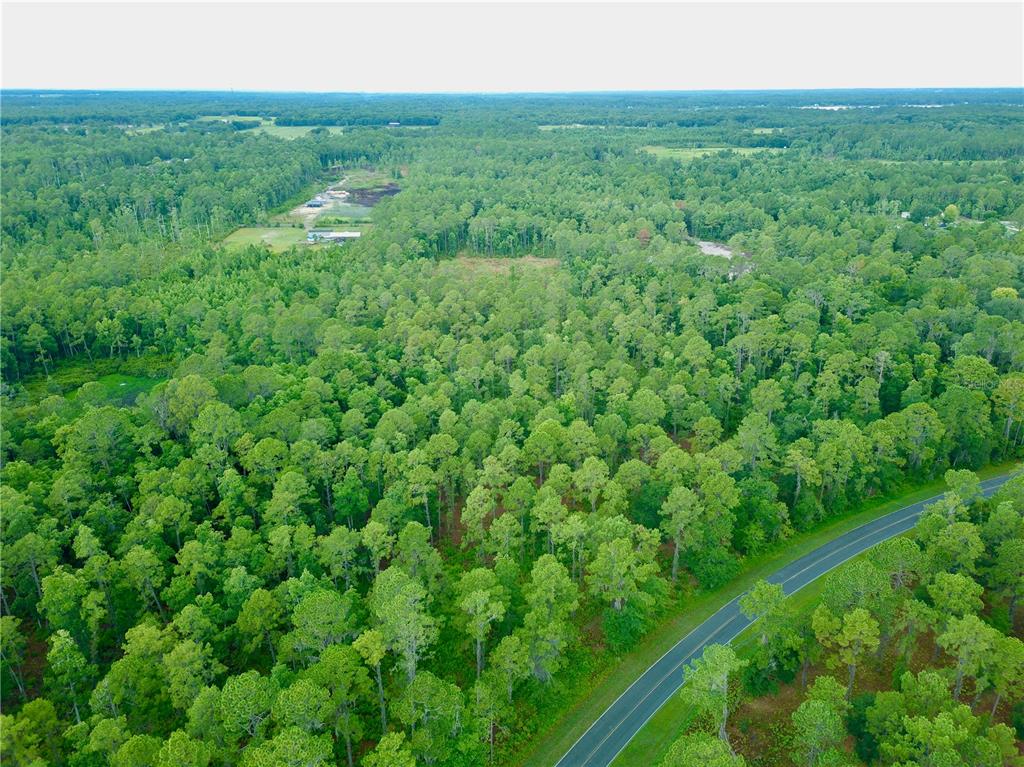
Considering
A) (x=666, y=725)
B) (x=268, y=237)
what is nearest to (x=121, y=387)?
(x=268, y=237)

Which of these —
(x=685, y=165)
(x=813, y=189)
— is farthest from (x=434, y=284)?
(x=685, y=165)

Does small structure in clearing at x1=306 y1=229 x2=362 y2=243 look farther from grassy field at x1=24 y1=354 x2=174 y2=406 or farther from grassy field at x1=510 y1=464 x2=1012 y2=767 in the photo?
grassy field at x1=510 y1=464 x2=1012 y2=767

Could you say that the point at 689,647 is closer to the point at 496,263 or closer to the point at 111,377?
the point at 111,377

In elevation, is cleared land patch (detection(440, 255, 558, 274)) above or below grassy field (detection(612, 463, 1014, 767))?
above

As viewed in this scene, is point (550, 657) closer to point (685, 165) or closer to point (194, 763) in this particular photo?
point (194, 763)

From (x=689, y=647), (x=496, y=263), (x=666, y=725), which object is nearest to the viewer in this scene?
(x=666, y=725)

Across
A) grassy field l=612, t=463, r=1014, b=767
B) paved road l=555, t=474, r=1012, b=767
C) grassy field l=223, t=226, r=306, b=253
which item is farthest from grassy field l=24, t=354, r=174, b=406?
grassy field l=612, t=463, r=1014, b=767
